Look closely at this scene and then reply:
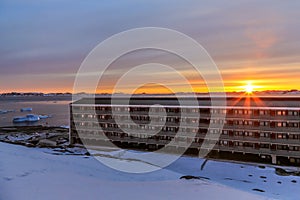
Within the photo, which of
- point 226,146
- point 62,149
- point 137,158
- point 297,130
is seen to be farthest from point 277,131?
point 62,149

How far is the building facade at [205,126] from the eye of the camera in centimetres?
3981

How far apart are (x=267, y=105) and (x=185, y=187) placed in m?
21.9

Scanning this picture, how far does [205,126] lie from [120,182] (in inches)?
829

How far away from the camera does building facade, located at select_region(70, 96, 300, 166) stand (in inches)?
1567

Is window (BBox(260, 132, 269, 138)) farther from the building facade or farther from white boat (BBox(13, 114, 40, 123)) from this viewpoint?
white boat (BBox(13, 114, 40, 123))

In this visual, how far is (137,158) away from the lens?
40.6 meters

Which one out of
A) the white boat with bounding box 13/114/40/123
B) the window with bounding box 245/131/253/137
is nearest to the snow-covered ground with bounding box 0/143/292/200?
the window with bounding box 245/131/253/137

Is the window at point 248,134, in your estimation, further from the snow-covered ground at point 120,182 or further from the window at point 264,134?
the snow-covered ground at point 120,182

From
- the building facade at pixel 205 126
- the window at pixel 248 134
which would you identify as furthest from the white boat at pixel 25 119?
the window at pixel 248 134

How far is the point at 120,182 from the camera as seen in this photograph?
26.5m

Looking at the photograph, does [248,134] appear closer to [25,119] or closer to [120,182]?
[120,182]

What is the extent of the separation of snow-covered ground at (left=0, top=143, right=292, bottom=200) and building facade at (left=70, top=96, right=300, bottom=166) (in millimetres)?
5040

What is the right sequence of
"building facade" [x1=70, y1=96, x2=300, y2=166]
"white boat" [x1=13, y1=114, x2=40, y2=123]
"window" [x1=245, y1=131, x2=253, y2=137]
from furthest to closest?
"white boat" [x1=13, y1=114, x2=40, y2=123], "window" [x1=245, y1=131, x2=253, y2=137], "building facade" [x1=70, y1=96, x2=300, y2=166]

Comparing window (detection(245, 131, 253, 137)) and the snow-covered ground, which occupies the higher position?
window (detection(245, 131, 253, 137))
